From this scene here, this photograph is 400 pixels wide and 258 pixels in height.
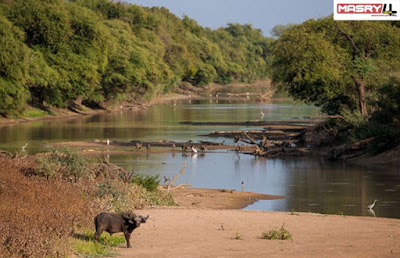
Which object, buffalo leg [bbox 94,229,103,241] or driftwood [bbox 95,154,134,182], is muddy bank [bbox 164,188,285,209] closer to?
driftwood [bbox 95,154,134,182]

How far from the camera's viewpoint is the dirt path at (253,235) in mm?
15062

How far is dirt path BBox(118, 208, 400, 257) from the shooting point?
593 inches

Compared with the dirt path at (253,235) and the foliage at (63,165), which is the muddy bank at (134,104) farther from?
the dirt path at (253,235)

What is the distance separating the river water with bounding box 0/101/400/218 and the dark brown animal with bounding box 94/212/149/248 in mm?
8751

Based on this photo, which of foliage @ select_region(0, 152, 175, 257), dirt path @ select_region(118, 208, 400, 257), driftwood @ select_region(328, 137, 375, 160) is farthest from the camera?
driftwood @ select_region(328, 137, 375, 160)

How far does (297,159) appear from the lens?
46.0 meters

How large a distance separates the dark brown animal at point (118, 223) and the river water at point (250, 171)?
8.75 m

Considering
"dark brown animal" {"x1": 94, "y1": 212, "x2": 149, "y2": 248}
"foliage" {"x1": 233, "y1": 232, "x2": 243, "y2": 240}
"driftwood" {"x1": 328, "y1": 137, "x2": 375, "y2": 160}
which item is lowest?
"driftwood" {"x1": 328, "y1": 137, "x2": 375, "y2": 160}

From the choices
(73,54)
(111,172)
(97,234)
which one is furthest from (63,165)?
(73,54)

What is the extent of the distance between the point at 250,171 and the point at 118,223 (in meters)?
25.0

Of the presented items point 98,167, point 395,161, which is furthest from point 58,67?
point 98,167

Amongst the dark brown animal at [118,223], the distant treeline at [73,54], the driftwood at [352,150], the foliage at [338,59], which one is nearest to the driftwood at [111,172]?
the dark brown animal at [118,223]

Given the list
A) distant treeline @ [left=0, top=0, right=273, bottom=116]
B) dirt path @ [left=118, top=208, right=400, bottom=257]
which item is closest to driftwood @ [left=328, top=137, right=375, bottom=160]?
distant treeline @ [left=0, top=0, right=273, bottom=116]

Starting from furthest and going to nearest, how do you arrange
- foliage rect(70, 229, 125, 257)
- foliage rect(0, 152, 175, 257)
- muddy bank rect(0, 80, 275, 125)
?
muddy bank rect(0, 80, 275, 125) < foliage rect(70, 229, 125, 257) < foliage rect(0, 152, 175, 257)
